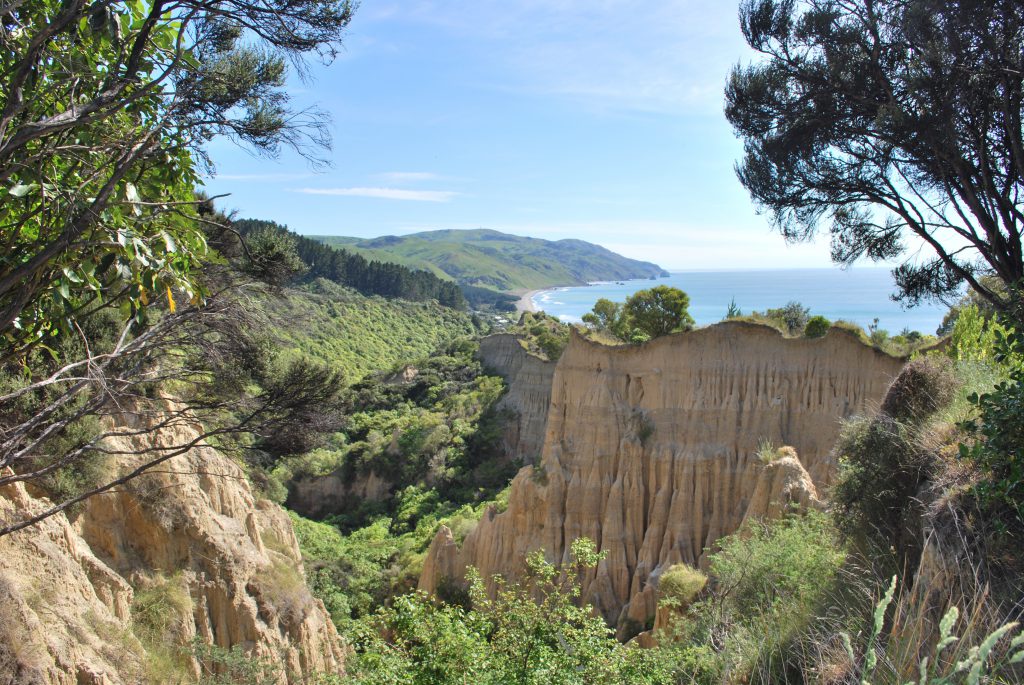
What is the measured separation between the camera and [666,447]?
2011cm

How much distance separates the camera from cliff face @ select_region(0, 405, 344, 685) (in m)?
Answer: 8.06

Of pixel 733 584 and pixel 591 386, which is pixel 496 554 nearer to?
pixel 591 386

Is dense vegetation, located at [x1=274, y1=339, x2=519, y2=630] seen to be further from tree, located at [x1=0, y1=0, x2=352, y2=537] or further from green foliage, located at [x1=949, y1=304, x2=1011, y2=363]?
green foliage, located at [x1=949, y1=304, x2=1011, y2=363]

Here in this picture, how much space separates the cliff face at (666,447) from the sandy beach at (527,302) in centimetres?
9255

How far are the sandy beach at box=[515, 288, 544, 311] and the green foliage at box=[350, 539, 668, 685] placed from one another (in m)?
107

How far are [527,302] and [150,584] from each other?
141 m

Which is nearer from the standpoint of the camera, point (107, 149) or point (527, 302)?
point (107, 149)

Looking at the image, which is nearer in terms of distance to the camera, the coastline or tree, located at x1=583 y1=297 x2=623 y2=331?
tree, located at x1=583 y1=297 x2=623 y2=331

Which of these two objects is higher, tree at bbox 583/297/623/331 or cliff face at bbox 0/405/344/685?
tree at bbox 583/297/623/331

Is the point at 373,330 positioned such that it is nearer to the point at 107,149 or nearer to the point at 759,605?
the point at 759,605

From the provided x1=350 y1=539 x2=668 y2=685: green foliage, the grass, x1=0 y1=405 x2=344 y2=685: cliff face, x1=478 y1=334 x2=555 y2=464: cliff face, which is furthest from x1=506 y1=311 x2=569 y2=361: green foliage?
x1=350 y1=539 x2=668 y2=685: green foliage

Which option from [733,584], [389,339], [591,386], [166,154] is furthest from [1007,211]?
[389,339]

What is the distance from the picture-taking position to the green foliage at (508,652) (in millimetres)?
6875

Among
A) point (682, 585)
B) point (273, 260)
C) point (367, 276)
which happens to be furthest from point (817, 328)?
point (367, 276)
